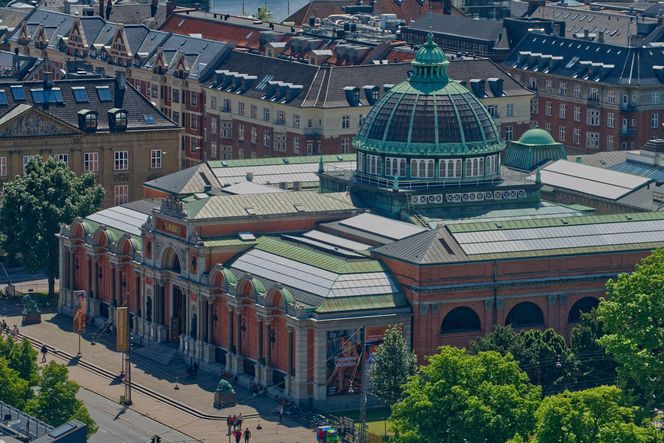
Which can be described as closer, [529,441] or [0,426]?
[0,426]

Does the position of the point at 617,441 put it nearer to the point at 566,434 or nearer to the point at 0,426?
the point at 566,434

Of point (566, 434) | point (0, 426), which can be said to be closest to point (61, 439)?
point (0, 426)

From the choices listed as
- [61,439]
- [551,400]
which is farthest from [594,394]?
[61,439]

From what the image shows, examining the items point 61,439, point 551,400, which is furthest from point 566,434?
point 61,439

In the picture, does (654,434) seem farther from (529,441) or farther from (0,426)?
(0,426)

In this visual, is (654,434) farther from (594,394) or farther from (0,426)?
(0,426)
